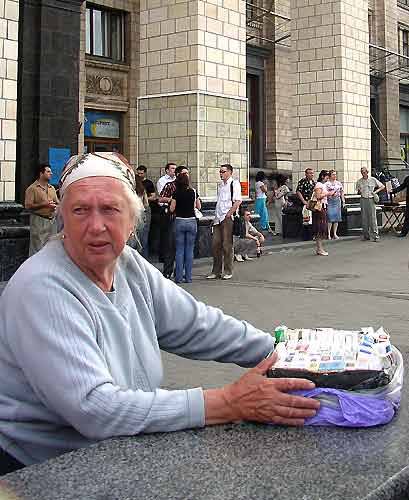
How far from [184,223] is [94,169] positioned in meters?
8.07

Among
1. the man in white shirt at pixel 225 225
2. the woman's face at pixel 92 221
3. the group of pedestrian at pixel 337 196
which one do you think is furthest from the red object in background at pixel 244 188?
the woman's face at pixel 92 221

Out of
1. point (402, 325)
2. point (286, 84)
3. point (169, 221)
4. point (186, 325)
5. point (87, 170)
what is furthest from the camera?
point (286, 84)

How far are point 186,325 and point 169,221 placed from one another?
346 inches

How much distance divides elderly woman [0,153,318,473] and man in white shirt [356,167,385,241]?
581 inches

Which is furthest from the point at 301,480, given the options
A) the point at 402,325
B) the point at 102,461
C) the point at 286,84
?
the point at 286,84

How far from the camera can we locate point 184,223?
9.95 m

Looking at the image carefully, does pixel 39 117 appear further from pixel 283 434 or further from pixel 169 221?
pixel 283 434

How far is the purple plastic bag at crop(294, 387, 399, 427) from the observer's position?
1.68 m

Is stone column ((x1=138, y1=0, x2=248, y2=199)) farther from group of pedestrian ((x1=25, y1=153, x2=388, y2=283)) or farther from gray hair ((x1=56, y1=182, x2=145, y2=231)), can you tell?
gray hair ((x1=56, y1=182, x2=145, y2=231))

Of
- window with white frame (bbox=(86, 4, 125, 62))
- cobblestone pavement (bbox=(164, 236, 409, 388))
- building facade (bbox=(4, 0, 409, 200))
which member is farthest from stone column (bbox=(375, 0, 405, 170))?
cobblestone pavement (bbox=(164, 236, 409, 388))

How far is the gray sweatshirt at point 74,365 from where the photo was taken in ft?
5.32

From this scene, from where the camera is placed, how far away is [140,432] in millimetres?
1641

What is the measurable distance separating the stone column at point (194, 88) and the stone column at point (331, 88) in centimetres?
408

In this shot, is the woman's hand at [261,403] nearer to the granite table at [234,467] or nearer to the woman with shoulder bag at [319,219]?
the granite table at [234,467]
